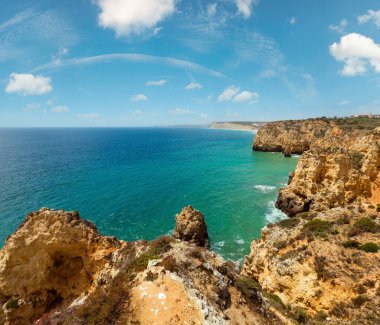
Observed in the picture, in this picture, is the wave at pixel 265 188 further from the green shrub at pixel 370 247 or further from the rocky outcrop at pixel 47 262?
the rocky outcrop at pixel 47 262

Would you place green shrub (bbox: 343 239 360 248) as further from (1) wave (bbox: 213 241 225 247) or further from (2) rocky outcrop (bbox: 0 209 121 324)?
(2) rocky outcrop (bbox: 0 209 121 324)

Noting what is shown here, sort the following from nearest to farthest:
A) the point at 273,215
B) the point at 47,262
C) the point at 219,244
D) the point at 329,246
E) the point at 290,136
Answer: the point at 47,262 → the point at 329,246 → the point at 219,244 → the point at 273,215 → the point at 290,136

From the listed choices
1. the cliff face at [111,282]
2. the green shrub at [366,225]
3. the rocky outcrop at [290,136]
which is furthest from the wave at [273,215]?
the rocky outcrop at [290,136]

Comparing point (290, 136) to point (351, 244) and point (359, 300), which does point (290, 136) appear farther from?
point (359, 300)

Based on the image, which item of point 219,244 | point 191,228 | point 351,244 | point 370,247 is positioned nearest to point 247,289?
point 351,244

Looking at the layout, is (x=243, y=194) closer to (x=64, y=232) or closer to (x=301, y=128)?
(x=64, y=232)

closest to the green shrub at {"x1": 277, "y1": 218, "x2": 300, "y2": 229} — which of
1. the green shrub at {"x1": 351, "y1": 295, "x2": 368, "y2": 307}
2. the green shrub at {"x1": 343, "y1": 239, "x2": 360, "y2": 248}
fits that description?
the green shrub at {"x1": 343, "y1": 239, "x2": 360, "y2": 248}
